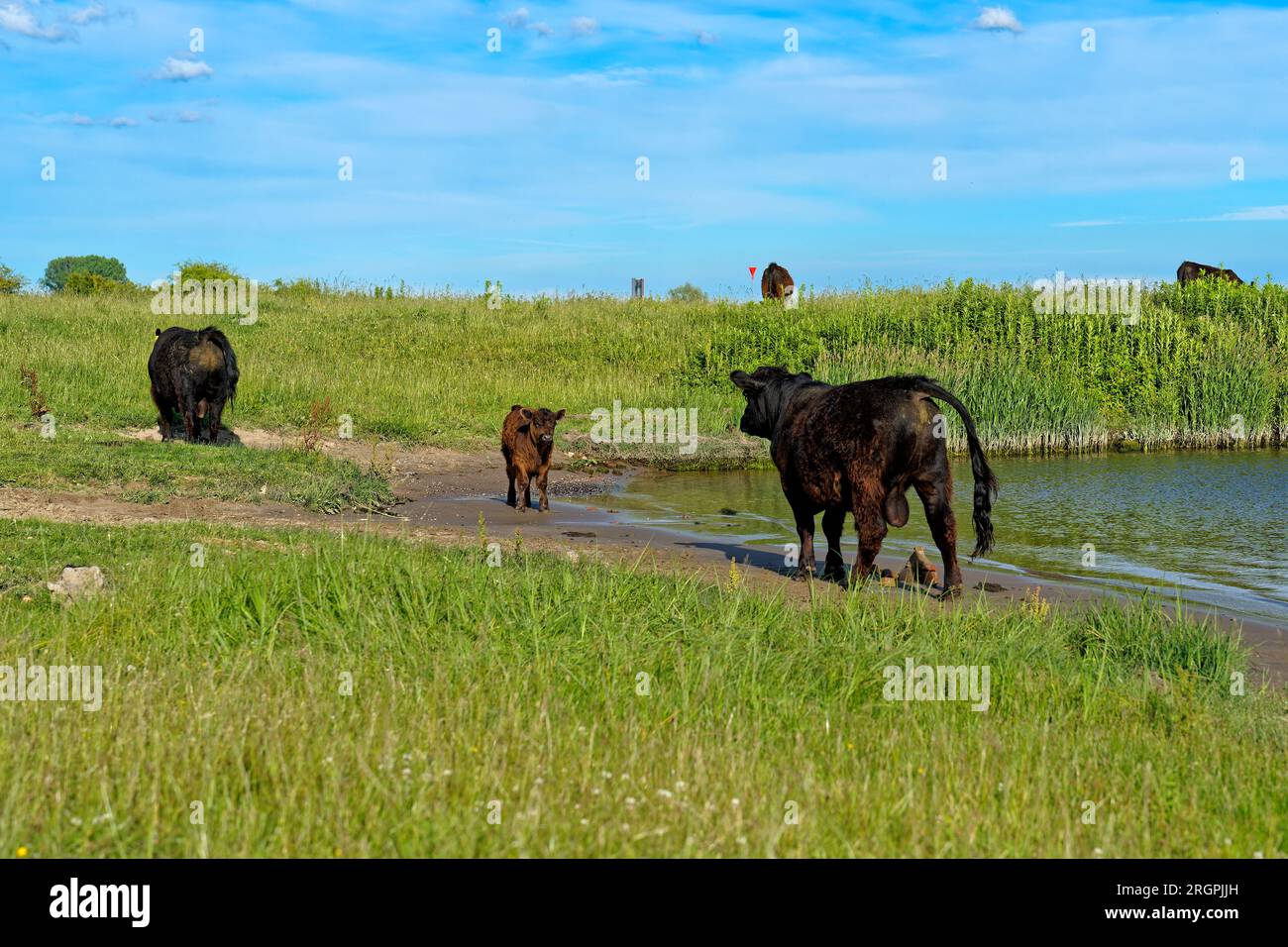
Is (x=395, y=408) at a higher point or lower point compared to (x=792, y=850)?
higher

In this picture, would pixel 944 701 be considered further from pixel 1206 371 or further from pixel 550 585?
pixel 1206 371

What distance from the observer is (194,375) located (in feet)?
57.0

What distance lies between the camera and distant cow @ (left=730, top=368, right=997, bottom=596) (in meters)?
9.47

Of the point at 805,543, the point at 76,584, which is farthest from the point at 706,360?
the point at 76,584

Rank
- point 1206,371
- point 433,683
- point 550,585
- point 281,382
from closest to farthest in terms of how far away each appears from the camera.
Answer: point 433,683, point 550,585, point 281,382, point 1206,371

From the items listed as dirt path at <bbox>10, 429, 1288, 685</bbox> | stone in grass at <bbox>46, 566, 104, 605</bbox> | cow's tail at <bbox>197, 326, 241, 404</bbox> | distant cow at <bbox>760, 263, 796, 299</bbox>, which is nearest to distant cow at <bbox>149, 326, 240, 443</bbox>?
cow's tail at <bbox>197, 326, 241, 404</bbox>

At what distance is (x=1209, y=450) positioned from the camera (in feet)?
78.2

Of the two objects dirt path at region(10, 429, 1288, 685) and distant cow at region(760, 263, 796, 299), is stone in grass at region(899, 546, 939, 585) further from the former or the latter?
distant cow at region(760, 263, 796, 299)

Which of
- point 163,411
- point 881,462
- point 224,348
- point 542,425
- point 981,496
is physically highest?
point 224,348

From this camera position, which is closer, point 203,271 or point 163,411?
point 163,411

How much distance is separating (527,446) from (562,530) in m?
1.61

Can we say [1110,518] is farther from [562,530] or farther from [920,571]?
[562,530]
